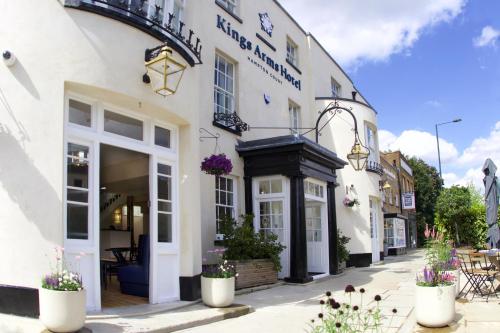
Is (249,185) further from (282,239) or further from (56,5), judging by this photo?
(56,5)

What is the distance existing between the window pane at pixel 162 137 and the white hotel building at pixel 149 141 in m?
0.03

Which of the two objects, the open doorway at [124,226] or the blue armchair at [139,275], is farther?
the open doorway at [124,226]

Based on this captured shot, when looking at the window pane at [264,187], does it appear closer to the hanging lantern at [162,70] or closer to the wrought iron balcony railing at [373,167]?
the hanging lantern at [162,70]

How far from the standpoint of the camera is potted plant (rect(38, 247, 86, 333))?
5.38 meters

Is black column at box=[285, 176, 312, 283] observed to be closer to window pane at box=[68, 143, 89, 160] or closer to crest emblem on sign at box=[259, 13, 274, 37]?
crest emblem on sign at box=[259, 13, 274, 37]

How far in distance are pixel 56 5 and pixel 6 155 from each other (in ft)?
7.09

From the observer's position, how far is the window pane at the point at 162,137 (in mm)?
8203

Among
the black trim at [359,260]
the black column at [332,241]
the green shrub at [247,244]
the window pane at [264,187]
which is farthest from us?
the black trim at [359,260]

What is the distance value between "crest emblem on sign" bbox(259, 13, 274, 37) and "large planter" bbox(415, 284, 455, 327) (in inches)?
380

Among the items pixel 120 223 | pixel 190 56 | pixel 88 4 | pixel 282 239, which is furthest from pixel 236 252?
pixel 120 223

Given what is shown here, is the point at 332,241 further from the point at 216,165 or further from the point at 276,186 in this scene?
the point at 216,165

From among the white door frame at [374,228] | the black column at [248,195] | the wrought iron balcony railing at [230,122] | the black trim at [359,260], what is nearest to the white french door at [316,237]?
the black column at [248,195]

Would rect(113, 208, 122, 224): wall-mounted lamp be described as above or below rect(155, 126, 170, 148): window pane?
below

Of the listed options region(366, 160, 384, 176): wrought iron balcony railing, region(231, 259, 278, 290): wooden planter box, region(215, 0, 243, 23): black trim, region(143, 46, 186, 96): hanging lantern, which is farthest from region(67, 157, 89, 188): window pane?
region(366, 160, 384, 176): wrought iron balcony railing
